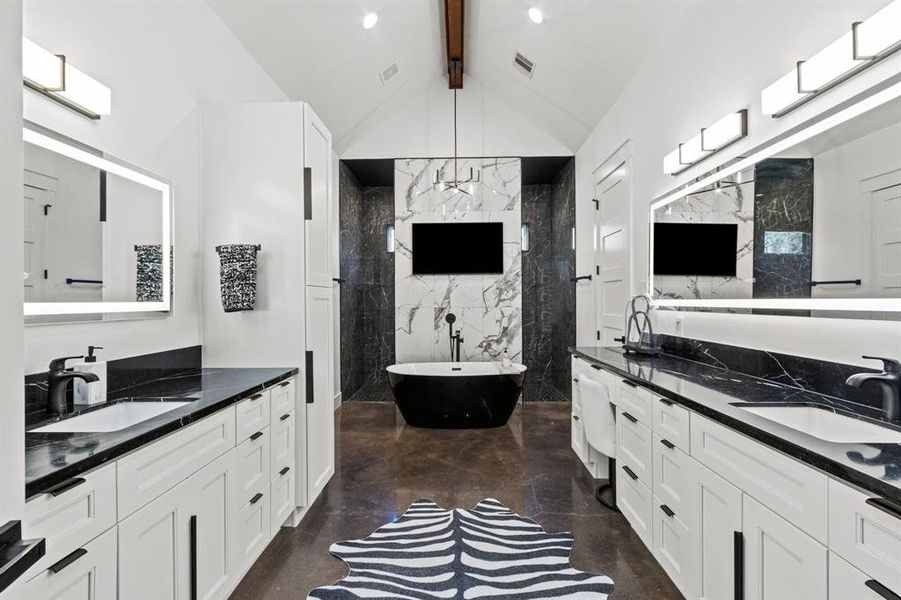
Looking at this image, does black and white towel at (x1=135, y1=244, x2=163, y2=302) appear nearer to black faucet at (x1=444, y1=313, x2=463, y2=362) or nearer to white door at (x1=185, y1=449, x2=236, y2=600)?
white door at (x1=185, y1=449, x2=236, y2=600)

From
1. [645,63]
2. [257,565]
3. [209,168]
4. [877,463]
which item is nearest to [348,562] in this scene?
[257,565]

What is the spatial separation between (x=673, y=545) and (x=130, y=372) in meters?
2.45

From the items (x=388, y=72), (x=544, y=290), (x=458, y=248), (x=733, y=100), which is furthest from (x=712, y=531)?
(x=544, y=290)

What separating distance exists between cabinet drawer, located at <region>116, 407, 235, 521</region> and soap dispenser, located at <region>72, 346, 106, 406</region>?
43 centimetres

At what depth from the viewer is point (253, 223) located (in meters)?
2.52

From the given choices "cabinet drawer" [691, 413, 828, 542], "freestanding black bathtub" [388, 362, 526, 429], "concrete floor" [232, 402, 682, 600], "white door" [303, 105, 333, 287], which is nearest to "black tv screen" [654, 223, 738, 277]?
"cabinet drawer" [691, 413, 828, 542]

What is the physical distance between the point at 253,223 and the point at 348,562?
1825 millimetres

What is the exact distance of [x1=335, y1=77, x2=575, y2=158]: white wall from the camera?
5188 millimetres

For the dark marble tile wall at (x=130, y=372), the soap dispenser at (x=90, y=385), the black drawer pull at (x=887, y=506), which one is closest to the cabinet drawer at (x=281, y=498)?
the dark marble tile wall at (x=130, y=372)

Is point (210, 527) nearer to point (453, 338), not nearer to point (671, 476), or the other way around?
point (671, 476)

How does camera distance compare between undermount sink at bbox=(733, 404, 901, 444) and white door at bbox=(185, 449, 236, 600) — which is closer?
undermount sink at bbox=(733, 404, 901, 444)

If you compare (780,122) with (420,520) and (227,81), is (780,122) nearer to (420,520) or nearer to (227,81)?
(420,520)

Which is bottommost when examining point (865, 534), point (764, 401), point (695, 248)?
point (865, 534)

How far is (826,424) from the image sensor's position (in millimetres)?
1519
